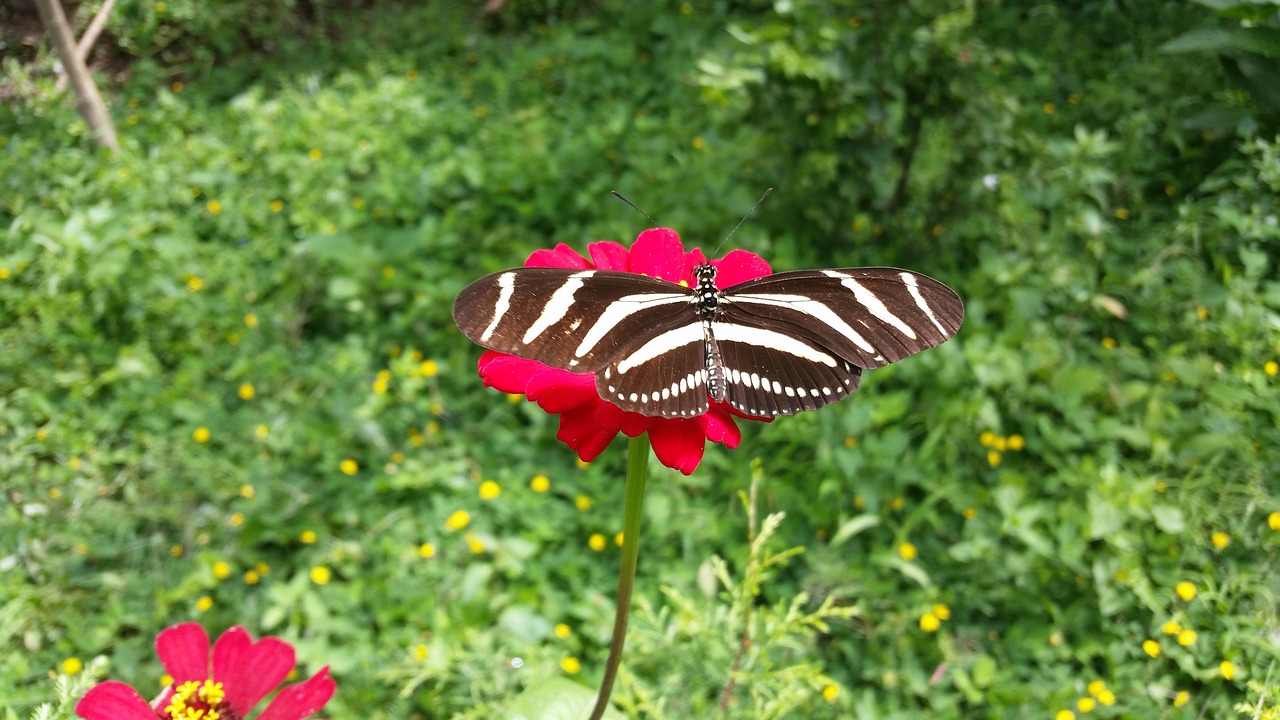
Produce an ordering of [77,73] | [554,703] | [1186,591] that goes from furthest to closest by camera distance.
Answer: [77,73]
[1186,591]
[554,703]

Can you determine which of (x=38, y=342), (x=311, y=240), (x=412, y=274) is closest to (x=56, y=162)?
(x=38, y=342)

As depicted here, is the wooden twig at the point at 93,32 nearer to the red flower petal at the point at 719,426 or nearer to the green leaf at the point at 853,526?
the green leaf at the point at 853,526

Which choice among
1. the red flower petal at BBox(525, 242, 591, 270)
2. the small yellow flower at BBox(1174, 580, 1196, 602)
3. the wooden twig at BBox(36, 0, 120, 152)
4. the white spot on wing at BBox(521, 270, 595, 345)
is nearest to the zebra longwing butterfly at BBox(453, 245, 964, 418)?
the white spot on wing at BBox(521, 270, 595, 345)

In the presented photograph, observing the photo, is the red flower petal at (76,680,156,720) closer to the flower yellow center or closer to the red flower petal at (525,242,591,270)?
the flower yellow center

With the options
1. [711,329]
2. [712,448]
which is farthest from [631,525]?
[712,448]

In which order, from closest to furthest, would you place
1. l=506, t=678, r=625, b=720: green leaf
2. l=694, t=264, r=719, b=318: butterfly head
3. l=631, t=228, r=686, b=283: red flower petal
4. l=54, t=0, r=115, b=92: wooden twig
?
l=694, t=264, r=719, b=318: butterfly head < l=631, t=228, r=686, b=283: red flower petal < l=506, t=678, r=625, b=720: green leaf < l=54, t=0, r=115, b=92: wooden twig

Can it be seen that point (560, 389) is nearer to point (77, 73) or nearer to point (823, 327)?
point (823, 327)

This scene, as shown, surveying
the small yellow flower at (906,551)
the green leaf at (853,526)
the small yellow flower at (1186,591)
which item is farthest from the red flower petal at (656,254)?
the small yellow flower at (1186,591)
